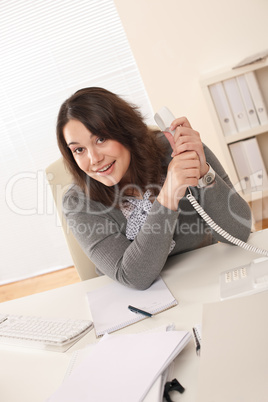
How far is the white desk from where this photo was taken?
89 cm

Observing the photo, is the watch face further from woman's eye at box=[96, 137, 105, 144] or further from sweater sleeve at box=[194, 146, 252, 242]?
woman's eye at box=[96, 137, 105, 144]

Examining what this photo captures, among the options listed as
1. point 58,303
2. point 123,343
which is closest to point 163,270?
point 58,303

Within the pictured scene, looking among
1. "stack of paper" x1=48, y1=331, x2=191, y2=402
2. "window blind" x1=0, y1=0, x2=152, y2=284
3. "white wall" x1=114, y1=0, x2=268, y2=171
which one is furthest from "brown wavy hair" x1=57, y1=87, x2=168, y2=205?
"window blind" x1=0, y1=0, x2=152, y2=284

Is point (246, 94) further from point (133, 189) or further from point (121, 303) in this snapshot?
point (121, 303)

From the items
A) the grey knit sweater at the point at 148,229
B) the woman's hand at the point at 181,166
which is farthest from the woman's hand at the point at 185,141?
the grey knit sweater at the point at 148,229

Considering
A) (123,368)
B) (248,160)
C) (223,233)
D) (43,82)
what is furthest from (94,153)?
(43,82)

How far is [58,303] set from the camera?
4.41 ft

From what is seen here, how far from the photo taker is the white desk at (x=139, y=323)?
89 cm

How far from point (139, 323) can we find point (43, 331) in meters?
0.27

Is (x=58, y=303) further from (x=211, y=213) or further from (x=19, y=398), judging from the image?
(x=211, y=213)

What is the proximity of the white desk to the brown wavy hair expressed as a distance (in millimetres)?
300

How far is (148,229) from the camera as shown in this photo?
1.23 metres

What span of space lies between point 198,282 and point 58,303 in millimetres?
463

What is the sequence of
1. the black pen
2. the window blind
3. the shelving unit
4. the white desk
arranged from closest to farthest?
the white desk, the black pen, the shelving unit, the window blind
